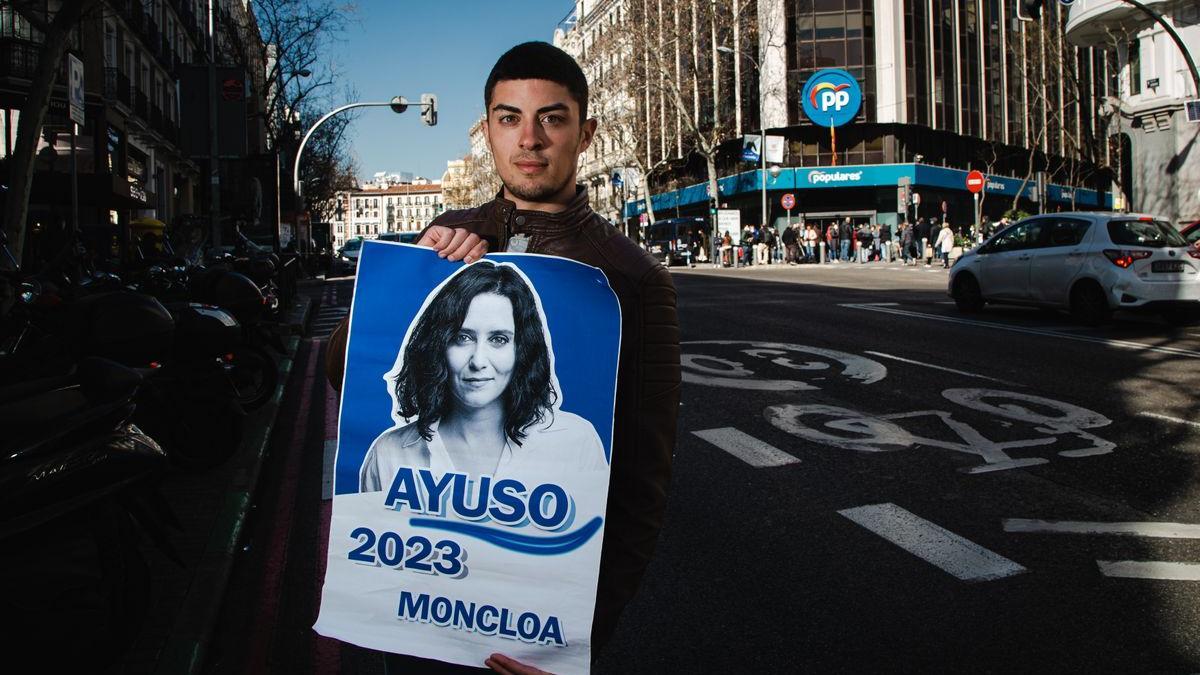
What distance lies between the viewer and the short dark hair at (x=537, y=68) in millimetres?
1854

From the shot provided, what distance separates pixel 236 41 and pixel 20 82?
11217mm

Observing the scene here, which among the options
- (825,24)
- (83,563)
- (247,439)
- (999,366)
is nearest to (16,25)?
(247,439)

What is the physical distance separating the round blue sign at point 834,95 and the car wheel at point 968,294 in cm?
3624

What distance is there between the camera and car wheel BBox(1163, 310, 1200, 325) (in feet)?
42.3

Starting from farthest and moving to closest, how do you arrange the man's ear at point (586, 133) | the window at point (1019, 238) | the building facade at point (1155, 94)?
the building facade at point (1155, 94)
the window at point (1019, 238)
the man's ear at point (586, 133)

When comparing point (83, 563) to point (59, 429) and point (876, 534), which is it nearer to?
point (59, 429)

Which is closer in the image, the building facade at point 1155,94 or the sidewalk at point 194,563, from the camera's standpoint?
the sidewalk at point 194,563

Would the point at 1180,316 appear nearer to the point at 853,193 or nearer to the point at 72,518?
the point at 72,518

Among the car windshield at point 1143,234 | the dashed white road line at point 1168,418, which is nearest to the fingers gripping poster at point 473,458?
the dashed white road line at point 1168,418

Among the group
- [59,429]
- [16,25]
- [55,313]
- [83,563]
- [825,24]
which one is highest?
[825,24]

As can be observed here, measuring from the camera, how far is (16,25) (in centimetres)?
2586

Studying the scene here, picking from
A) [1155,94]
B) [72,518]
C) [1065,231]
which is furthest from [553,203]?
[1155,94]

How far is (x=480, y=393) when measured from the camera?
1760 mm

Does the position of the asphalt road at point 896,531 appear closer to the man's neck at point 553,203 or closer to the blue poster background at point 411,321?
the blue poster background at point 411,321
